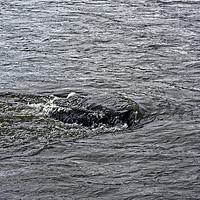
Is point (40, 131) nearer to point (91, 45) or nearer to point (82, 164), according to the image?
point (82, 164)

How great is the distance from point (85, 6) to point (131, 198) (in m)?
10.0

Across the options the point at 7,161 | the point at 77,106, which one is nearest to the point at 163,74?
the point at 77,106

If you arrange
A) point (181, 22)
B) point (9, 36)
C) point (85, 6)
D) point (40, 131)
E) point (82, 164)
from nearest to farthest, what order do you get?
point (82, 164), point (40, 131), point (9, 36), point (181, 22), point (85, 6)

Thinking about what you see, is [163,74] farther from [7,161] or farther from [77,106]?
[7,161]

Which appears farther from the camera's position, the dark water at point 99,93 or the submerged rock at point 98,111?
the submerged rock at point 98,111

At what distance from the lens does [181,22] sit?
40.9 feet

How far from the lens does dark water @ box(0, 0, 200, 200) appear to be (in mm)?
5277

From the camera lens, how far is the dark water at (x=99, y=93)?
17.3 feet

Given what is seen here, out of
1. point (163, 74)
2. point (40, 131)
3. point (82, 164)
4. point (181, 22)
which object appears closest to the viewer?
point (82, 164)

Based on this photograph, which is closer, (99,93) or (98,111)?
(98,111)

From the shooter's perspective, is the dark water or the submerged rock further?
the submerged rock

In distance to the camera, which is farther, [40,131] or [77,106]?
[77,106]

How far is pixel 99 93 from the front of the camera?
25.8 feet

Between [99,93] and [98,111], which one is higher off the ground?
[98,111]
